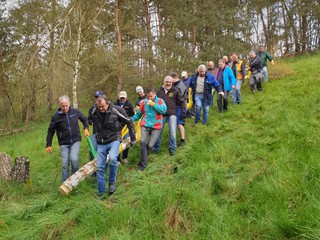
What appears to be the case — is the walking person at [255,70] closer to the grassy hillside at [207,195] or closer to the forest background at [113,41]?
the grassy hillside at [207,195]

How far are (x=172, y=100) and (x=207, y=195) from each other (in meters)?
3.17

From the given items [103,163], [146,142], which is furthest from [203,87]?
[103,163]

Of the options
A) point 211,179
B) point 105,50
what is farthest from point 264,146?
point 105,50

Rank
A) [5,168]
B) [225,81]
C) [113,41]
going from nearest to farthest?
[5,168]
[225,81]
[113,41]

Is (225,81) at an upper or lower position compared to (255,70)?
lower

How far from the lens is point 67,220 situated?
4.17 metres

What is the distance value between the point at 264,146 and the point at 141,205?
111 inches

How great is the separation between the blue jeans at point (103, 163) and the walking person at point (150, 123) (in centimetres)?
98

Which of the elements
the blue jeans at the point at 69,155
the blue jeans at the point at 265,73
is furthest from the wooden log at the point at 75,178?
the blue jeans at the point at 265,73

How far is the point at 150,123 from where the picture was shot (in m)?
6.25

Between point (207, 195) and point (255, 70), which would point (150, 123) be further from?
point (255, 70)

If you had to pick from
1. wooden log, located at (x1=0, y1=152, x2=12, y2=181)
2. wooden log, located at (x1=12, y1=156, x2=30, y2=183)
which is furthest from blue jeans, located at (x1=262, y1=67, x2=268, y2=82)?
wooden log, located at (x1=0, y1=152, x2=12, y2=181)

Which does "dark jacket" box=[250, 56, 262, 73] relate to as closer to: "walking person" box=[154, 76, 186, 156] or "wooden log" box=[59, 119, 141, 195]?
"walking person" box=[154, 76, 186, 156]

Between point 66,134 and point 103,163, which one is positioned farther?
point 66,134
